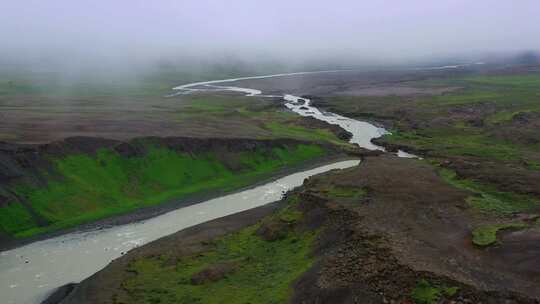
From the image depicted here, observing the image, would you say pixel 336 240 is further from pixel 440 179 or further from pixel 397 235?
pixel 440 179

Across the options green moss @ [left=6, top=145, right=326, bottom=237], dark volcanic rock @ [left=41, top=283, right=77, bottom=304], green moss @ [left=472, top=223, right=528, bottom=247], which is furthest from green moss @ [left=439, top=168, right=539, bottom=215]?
dark volcanic rock @ [left=41, top=283, right=77, bottom=304]

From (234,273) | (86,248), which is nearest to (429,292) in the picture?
(234,273)

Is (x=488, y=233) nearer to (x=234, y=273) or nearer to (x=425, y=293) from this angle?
(x=425, y=293)

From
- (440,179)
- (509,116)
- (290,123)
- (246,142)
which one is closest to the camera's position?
(440,179)

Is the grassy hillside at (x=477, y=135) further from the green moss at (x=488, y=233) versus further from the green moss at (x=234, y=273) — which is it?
the green moss at (x=234, y=273)

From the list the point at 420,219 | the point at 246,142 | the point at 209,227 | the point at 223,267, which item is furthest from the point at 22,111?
the point at 420,219

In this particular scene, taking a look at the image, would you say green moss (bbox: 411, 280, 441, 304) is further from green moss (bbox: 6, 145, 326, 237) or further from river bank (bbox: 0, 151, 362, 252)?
green moss (bbox: 6, 145, 326, 237)

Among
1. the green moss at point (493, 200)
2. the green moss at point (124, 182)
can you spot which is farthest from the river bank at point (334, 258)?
the green moss at point (124, 182)
